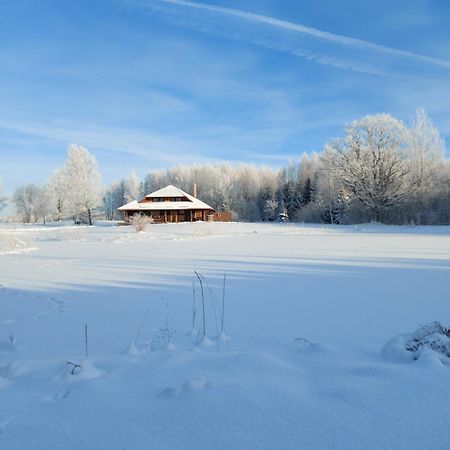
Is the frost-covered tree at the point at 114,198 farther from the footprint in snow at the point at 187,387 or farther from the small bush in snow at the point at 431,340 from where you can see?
the footprint in snow at the point at 187,387

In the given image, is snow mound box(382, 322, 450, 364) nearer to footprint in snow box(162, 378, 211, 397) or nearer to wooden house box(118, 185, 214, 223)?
footprint in snow box(162, 378, 211, 397)

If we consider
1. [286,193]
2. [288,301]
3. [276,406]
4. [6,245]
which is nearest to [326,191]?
[286,193]

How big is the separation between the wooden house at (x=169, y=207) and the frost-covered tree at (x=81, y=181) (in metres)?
3.89

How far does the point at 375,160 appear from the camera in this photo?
117ft

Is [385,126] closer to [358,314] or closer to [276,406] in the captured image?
[358,314]

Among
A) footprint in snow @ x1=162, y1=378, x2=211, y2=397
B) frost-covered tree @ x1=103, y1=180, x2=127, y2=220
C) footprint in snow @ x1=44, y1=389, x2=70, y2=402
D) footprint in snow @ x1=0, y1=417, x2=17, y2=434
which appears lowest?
footprint in snow @ x1=44, y1=389, x2=70, y2=402

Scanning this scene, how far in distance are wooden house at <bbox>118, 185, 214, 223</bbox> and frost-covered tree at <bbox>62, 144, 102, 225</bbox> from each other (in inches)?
153

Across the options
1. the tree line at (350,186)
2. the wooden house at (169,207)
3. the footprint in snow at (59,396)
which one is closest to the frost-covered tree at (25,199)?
the tree line at (350,186)

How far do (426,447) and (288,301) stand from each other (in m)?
4.31

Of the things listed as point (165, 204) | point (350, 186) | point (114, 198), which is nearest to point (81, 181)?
point (165, 204)

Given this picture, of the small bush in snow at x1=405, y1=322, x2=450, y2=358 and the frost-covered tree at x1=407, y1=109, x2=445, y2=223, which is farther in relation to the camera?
the frost-covered tree at x1=407, y1=109, x2=445, y2=223

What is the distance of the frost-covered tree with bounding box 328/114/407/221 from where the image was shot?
35281 mm

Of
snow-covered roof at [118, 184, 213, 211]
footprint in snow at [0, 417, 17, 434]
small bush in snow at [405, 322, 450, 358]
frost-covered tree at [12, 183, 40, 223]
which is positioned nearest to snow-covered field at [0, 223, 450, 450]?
footprint in snow at [0, 417, 17, 434]

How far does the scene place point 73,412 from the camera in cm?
228
